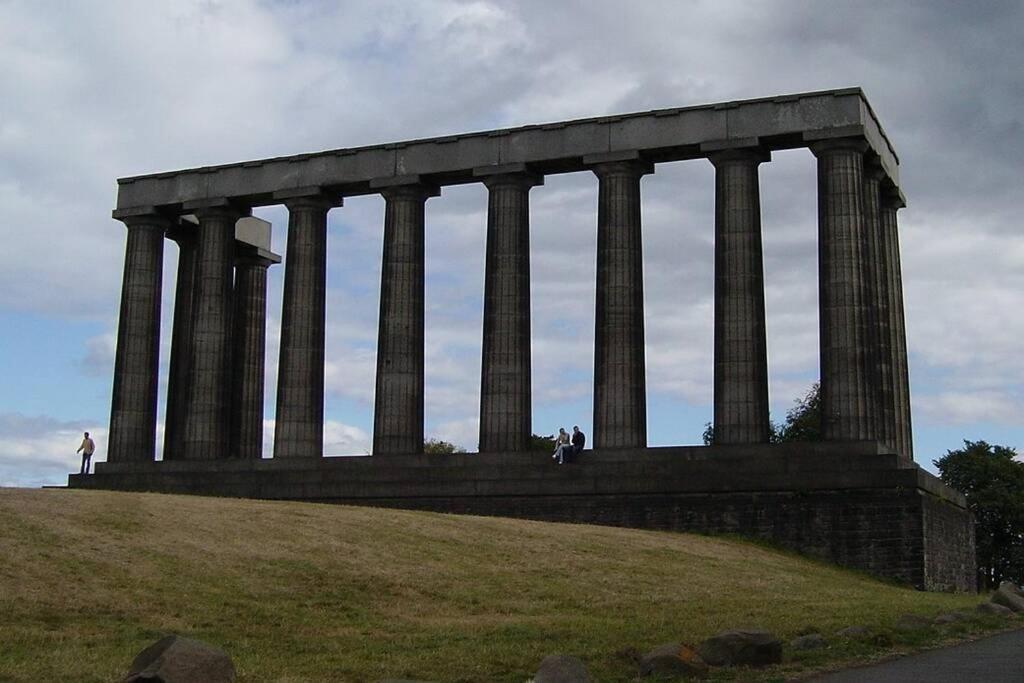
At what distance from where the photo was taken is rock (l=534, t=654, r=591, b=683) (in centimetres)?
1905

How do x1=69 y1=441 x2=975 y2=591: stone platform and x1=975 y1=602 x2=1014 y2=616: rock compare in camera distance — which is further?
x1=69 y1=441 x2=975 y2=591: stone platform

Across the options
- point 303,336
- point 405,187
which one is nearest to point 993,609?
point 405,187

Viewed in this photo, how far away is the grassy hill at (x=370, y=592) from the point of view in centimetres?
2448

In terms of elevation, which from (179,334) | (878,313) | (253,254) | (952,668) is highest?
(253,254)

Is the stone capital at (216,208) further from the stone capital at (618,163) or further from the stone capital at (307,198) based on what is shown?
the stone capital at (618,163)

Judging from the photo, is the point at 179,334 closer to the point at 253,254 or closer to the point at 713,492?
the point at 253,254

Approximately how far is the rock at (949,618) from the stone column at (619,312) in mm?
27902

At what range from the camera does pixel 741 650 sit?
74.2ft

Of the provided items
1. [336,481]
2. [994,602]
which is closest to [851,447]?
[994,602]

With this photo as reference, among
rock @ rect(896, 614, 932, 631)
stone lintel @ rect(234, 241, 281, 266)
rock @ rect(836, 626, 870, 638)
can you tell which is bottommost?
rock @ rect(836, 626, 870, 638)

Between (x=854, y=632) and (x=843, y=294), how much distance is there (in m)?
32.6

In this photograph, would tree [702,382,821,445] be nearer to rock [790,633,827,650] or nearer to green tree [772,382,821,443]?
green tree [772,382,821,443]

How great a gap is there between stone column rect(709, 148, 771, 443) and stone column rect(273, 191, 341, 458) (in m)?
20.5

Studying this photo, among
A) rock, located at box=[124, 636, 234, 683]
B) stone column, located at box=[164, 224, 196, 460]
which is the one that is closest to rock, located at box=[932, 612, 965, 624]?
rock, located at box=[124, 636, 234, 683]
